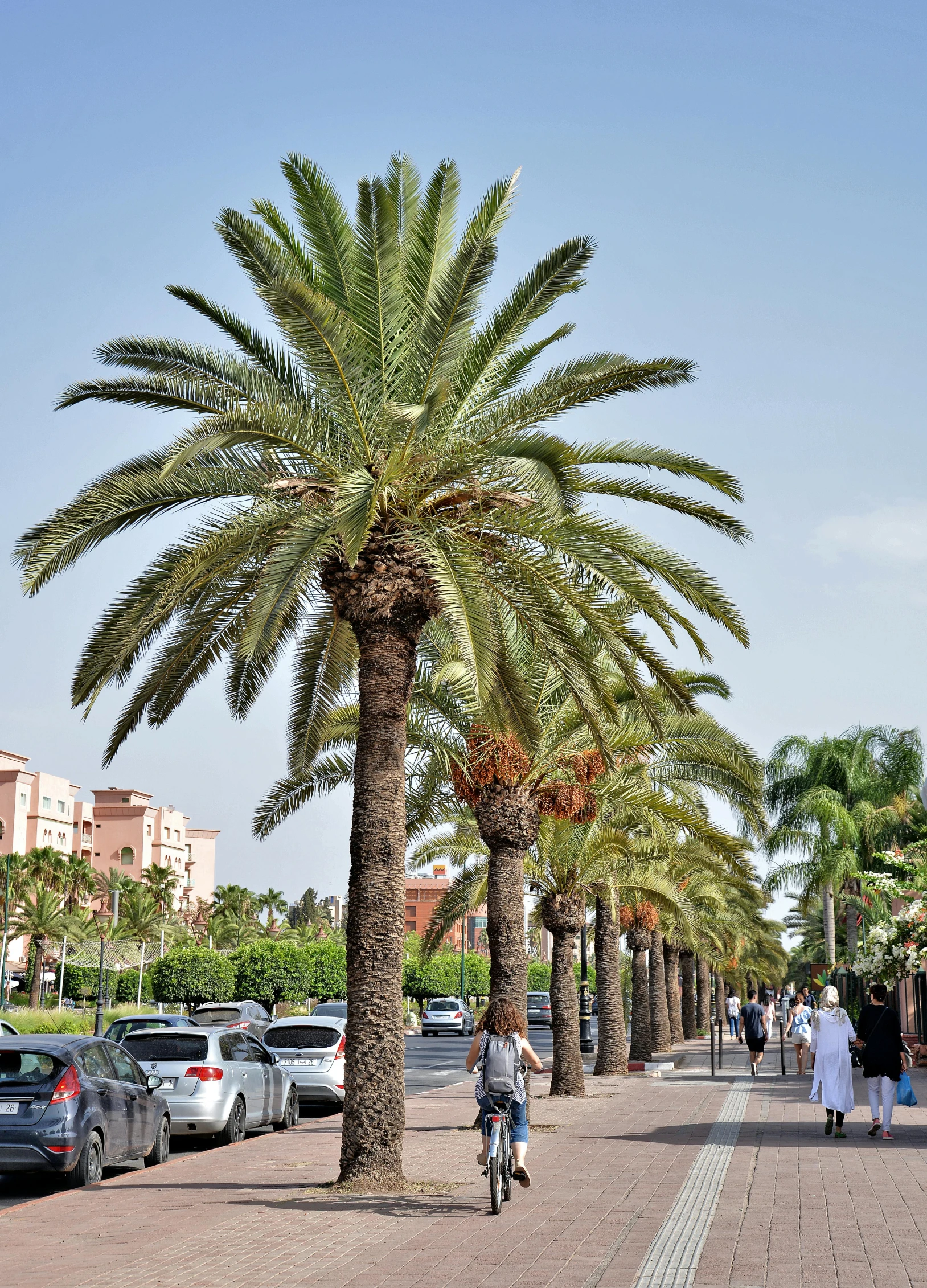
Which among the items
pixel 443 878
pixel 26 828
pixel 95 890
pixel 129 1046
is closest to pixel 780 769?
pixel 129 1046

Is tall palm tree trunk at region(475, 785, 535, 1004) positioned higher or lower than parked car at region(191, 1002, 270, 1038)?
higher

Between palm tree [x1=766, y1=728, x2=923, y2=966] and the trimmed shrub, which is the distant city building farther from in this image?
palm tree [x1=766, y1=728, x2=923, y2=966]

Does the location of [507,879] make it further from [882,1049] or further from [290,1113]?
[882,1049]

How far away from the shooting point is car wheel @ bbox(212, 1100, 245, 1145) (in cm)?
1659

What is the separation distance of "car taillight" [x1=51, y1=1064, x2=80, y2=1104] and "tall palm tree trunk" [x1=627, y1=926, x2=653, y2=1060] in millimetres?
27186

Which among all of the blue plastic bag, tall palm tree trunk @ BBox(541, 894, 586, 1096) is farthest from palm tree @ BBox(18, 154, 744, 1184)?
tall palm tree trunk @ BBox(541, 894, 586, 1096)

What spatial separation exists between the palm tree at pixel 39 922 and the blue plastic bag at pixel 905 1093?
70.4m

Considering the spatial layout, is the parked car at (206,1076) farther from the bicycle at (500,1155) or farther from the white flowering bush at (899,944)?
the white flowering bush at (899,944)

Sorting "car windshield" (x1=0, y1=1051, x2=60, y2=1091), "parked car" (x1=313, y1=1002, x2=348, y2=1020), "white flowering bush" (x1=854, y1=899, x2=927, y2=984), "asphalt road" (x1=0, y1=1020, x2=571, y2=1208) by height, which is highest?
"white flowering bush" (x1=854, y1=899, x2=927, y2=984)

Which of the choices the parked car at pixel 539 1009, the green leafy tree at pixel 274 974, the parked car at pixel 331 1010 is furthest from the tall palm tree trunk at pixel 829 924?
the green leafy tree at pixel 274 974

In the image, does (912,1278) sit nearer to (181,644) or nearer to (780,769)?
(181,644)

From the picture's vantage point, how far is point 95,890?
9581cm

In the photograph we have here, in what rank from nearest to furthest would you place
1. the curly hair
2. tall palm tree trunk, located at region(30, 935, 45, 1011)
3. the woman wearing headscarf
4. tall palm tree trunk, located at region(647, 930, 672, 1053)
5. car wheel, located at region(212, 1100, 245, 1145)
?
the curly hair, the woman wearing headscarf, car wheel, located at region(212, 1100, 245, 1145), tall palm tree trunk, located at region(647, 930, 672, 1053), tall palm tree trunk, located at region(30, 935, 45, 1011)

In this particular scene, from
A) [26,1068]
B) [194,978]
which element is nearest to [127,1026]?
[26,1068]
